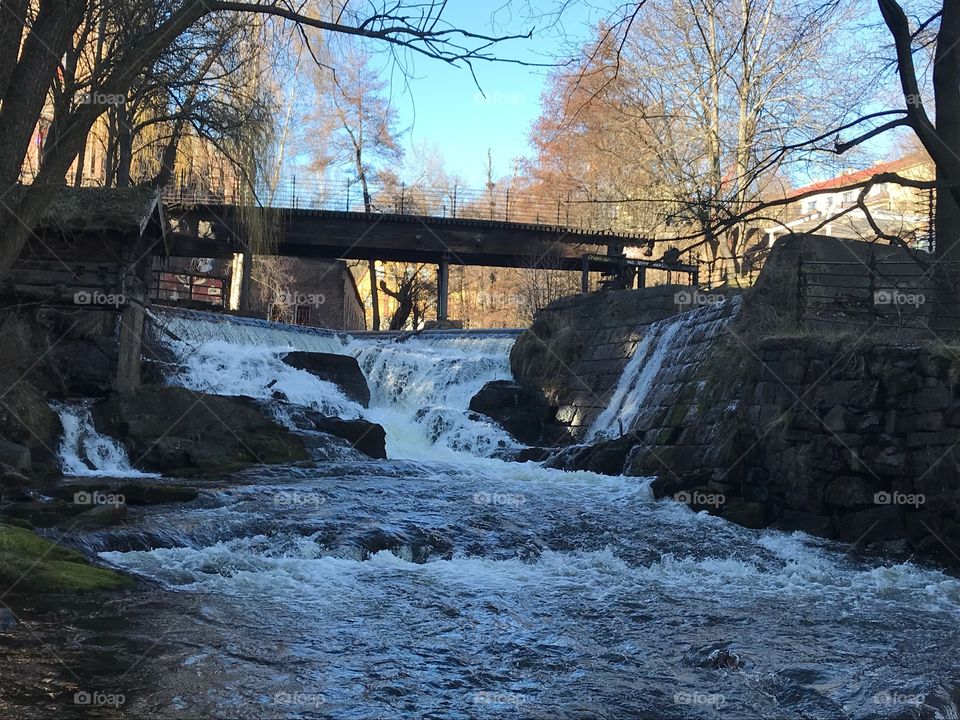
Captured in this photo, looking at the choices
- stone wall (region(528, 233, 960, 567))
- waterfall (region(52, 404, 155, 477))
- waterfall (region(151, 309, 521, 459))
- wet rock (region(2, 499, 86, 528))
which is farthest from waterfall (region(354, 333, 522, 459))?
wet rock (region(2, 499, 86, 528))

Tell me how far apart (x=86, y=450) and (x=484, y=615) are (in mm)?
9977

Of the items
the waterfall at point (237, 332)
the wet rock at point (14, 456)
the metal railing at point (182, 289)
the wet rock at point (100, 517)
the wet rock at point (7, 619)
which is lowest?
the wet rock at point (7, 619)

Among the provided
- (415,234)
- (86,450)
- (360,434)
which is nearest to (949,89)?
(360,434)

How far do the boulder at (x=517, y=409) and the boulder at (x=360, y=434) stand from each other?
355 centimetres

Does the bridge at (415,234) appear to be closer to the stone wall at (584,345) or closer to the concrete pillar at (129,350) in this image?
the stone wall at (584,345)

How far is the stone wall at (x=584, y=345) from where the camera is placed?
1959cm

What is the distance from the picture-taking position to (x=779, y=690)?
5609 mm

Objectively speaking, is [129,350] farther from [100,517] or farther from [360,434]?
[100,517]

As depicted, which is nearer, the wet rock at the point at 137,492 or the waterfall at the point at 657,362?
the wet rock at the point at 137,492

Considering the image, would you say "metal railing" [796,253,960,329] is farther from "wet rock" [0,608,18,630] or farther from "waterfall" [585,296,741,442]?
"wet rock" [0,608,18,630]

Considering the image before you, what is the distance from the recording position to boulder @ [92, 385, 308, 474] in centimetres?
1483

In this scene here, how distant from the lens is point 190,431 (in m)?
15.7

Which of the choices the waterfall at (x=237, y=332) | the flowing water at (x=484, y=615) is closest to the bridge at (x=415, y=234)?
the waterfall at (x=237, y=332)

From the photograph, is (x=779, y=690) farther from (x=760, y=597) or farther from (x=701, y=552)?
(x=701, y=552)
